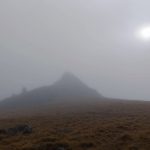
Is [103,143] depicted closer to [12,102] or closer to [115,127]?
[115,127]

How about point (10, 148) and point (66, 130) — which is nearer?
point (10, 148)

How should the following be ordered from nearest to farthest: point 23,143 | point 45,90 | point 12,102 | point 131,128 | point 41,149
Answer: point 41,149 < point 23,143 < point 131,128 < point 12,102 < point 45,90

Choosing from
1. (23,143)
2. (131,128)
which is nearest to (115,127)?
(131,128)

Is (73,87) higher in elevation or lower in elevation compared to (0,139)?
higher

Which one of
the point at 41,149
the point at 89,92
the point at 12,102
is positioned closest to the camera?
the point at 41,149

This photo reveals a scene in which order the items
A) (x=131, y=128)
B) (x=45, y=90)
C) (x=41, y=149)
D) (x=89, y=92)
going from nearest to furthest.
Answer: (x=41, y=149)
(x=131, y=128)
(x=45, y=90)
(x=89, y=92)

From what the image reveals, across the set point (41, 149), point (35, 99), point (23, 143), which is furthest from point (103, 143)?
point (35, 99)

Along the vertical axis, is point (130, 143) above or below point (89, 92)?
below

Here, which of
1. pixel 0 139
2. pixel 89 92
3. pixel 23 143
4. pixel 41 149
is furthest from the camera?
pixel 89 92

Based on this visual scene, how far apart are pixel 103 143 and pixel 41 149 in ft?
20.3

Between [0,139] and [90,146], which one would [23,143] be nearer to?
[0,139]

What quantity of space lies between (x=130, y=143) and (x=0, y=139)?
1523 centimetres

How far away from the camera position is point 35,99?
146 metres

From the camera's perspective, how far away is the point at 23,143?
29672mm
